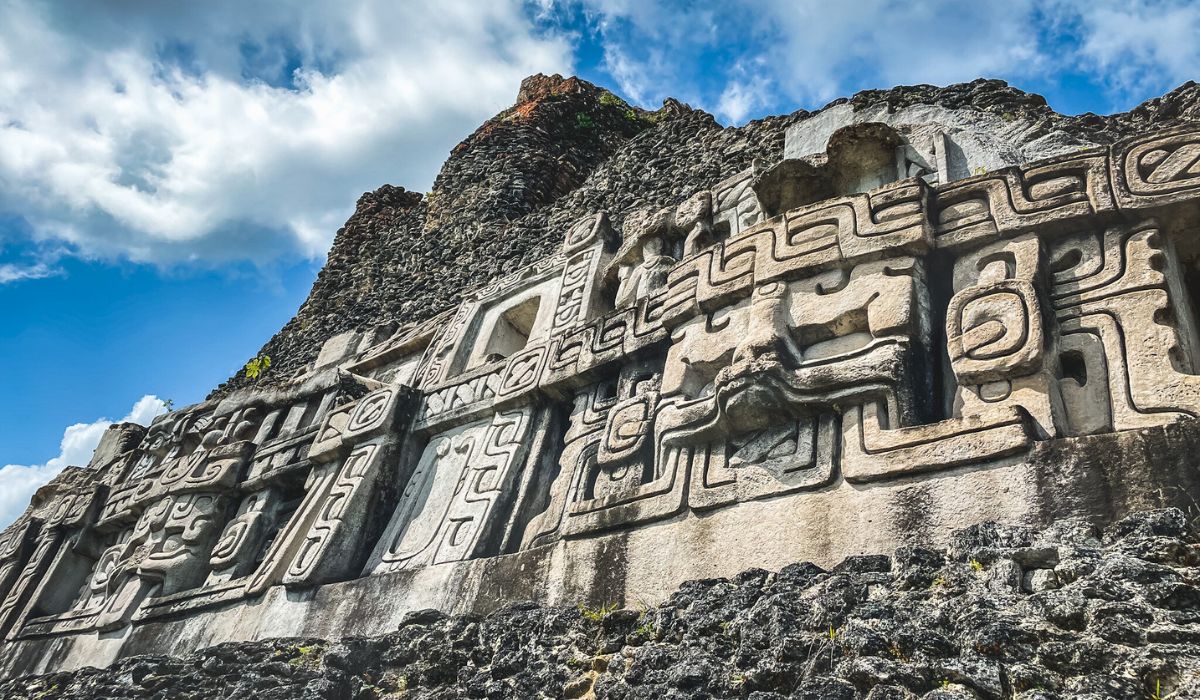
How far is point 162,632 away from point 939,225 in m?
4.64

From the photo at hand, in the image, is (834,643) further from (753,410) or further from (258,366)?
(258,366)

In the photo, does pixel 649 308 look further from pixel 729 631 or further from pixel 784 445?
pixel 729 631

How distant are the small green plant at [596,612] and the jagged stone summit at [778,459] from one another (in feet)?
0.08

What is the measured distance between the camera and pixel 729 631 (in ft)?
8.17

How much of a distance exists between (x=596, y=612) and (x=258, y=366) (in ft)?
24.2

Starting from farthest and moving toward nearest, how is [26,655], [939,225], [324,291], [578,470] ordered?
[324,291], [26,655], [578,470], [939,225]

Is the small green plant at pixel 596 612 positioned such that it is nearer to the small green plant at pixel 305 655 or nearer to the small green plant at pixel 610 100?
the small green plant at pixel 305 655

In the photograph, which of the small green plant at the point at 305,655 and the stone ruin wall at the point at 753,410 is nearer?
the stone ruin wall at the point at 753,410

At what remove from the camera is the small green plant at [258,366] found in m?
9.62

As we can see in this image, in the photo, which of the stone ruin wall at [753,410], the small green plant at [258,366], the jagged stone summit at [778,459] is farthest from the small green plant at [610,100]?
the stone ruin wall at [753,410]

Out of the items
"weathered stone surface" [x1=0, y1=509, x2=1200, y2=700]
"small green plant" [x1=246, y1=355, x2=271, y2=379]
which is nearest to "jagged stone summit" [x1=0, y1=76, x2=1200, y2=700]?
"weathered stone surface" [x1=0, y1=509, x2=1200, y2=700]

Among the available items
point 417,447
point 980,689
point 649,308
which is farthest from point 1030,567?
point 417,447

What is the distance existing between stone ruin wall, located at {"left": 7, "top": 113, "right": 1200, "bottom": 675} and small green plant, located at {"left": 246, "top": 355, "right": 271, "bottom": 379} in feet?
11.4

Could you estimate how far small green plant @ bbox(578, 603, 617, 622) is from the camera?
296 centimetres
